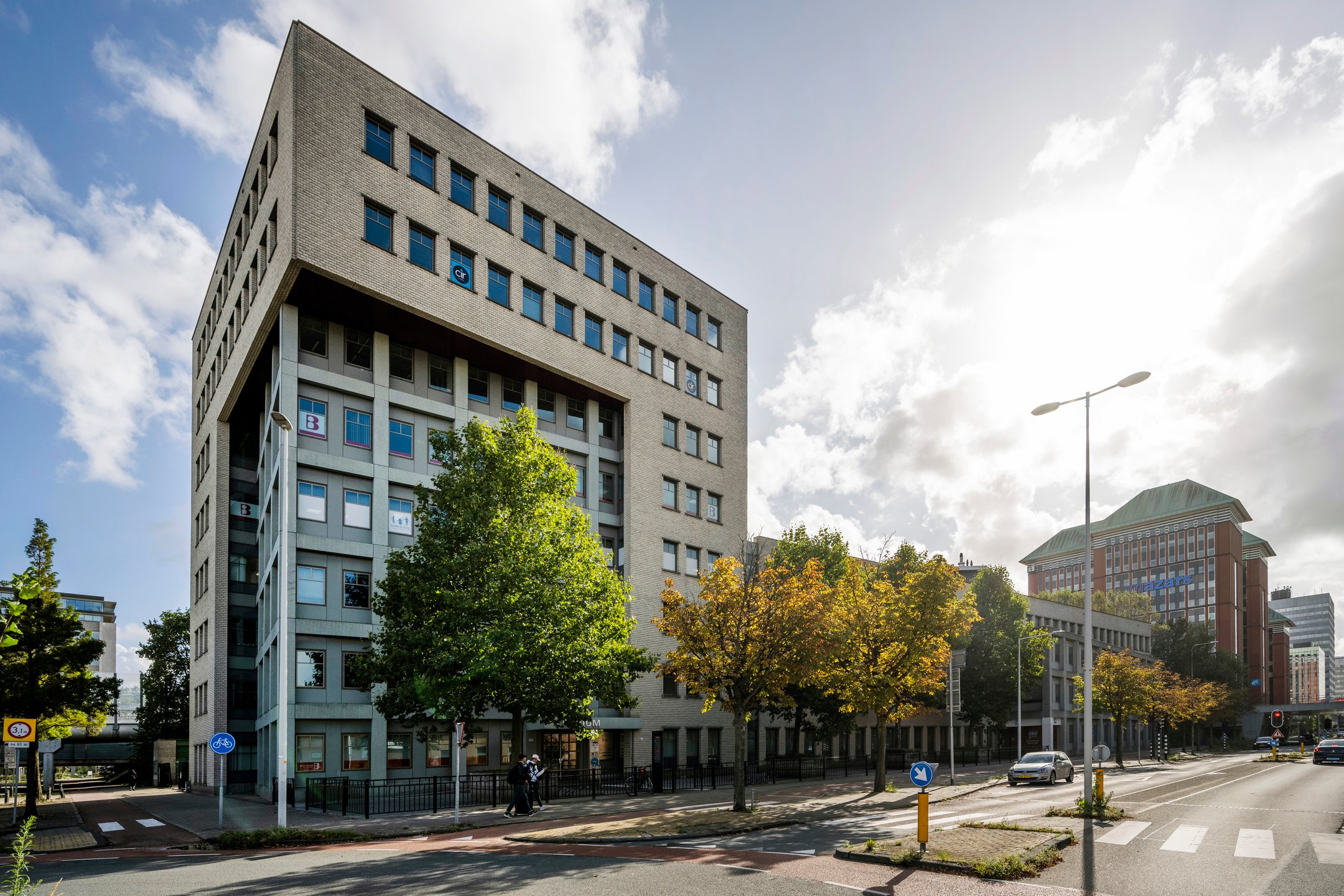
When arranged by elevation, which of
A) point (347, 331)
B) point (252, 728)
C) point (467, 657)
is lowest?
point (252, 728)

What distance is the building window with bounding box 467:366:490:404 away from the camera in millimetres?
39938

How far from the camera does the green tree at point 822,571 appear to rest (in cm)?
4397

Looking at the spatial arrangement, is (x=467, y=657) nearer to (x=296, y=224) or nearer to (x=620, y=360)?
(x=296, y=224)

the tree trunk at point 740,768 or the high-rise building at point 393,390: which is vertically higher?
the high-rise building at point 393,390

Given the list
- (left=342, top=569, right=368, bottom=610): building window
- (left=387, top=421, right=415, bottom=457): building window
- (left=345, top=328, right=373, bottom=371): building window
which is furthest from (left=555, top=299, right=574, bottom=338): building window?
(left=342, top=569, right=368, bottom=610): building window

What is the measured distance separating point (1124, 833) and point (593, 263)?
33.4 metres

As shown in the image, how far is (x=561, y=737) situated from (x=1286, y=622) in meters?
178

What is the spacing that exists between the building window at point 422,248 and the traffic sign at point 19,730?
1963cm

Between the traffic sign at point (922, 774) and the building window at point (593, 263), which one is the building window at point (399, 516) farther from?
the traffic sign at point (922, 774)

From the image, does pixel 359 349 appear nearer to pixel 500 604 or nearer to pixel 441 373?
pixel 441 373

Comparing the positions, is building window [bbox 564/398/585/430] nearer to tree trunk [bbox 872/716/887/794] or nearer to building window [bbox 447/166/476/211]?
building window [bbox 447/166/476/211]

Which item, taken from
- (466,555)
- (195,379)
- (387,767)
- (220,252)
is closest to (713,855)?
(466,555)

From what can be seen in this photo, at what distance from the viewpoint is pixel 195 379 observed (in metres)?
58.5

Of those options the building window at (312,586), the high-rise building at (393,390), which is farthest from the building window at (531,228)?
the building window at (312,586)
